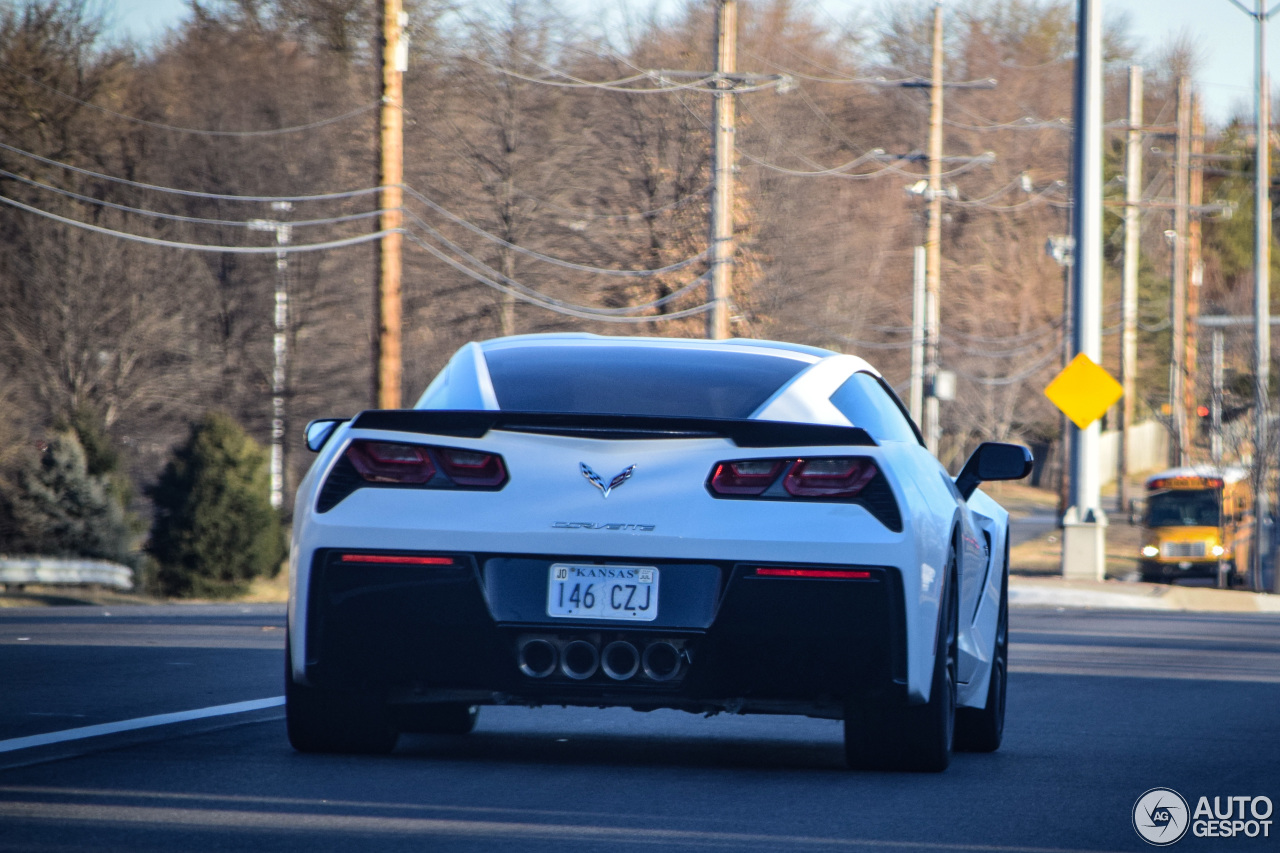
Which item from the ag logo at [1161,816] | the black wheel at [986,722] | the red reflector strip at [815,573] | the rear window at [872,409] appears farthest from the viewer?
the black wheel at [986,722]

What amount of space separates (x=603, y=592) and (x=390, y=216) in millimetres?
22749

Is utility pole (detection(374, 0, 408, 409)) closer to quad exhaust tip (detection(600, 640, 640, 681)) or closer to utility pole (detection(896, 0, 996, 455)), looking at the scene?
utility pole (detection(896, 0, 996, 455))

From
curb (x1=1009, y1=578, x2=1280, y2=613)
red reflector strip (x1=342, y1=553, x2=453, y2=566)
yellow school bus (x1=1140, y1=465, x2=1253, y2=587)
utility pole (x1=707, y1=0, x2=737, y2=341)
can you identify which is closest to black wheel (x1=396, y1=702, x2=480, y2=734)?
red reflector strip (x1=342, y1=553, x2=453, y2=566)

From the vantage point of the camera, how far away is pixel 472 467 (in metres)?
6.31

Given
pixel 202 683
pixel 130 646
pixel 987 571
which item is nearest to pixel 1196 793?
pixel 987 571

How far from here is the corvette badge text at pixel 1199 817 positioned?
598cm

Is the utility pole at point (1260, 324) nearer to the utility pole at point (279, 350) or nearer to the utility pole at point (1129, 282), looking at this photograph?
the utility pole at point (1129, 282)

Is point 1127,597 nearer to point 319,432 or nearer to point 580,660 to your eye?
point 319,432

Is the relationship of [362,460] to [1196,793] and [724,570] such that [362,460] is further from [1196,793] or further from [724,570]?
[1196,793]

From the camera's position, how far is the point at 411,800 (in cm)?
606

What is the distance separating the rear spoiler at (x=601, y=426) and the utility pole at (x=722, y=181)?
28279 millimetres

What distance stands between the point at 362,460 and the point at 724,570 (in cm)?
122

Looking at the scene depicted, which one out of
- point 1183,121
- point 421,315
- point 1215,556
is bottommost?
point 1215,556

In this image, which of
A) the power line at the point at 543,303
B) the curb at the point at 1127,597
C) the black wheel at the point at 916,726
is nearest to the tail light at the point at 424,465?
the black wheel at the point at 916,726
